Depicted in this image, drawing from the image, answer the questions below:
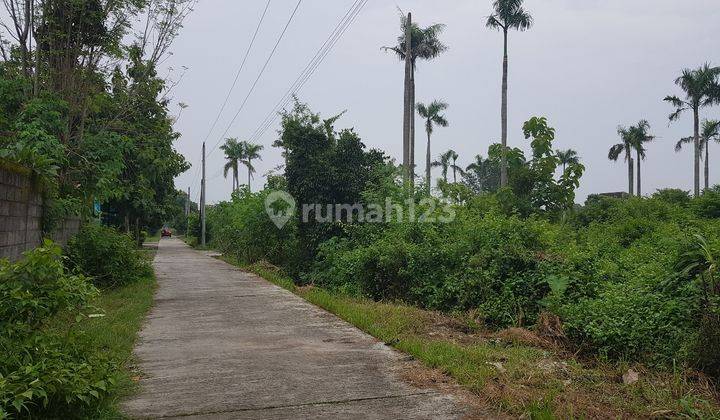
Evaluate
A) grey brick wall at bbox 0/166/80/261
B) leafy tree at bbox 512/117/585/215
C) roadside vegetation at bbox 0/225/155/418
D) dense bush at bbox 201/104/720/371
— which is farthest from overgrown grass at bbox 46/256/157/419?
leafy tree at bbox 512/117/585/215

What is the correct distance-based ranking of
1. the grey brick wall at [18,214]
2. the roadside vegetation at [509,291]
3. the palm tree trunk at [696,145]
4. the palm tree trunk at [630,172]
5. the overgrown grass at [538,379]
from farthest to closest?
the palm tree trunk at [630,172]
the palm tree trunk at [696,145]
the grey brick wall at [18,214]
the roadside vegetation at [509,291]
the overgrown grass at [538,379]

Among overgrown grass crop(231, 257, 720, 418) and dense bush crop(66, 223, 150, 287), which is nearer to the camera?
overgrown grass crop(231, 257, 720, 418)

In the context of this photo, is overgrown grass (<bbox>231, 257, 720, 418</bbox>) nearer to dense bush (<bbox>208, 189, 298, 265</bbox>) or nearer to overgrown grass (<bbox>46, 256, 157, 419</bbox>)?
overgrown grass (<bbox>46, 256, 157, 419</bbox>)

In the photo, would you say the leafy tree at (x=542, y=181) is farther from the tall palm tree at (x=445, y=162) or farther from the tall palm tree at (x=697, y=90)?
the tall palm tree at (x=445, y=162)

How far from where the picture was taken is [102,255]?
1119 centimetres

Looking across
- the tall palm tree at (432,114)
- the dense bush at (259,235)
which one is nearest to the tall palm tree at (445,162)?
the tall palm tree at (432,114)

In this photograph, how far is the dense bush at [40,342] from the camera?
328 cm

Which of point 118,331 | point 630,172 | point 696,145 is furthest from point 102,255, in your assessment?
point 630,172

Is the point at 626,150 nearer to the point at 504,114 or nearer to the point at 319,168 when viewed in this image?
the point at 504,114

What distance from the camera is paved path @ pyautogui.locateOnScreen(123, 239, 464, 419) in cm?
382

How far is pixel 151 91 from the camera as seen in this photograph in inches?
476

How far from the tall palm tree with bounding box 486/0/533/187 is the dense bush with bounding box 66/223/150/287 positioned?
62.4 feet

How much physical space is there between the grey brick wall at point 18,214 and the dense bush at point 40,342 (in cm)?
331

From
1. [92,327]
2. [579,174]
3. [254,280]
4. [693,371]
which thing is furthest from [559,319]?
[579,174]
